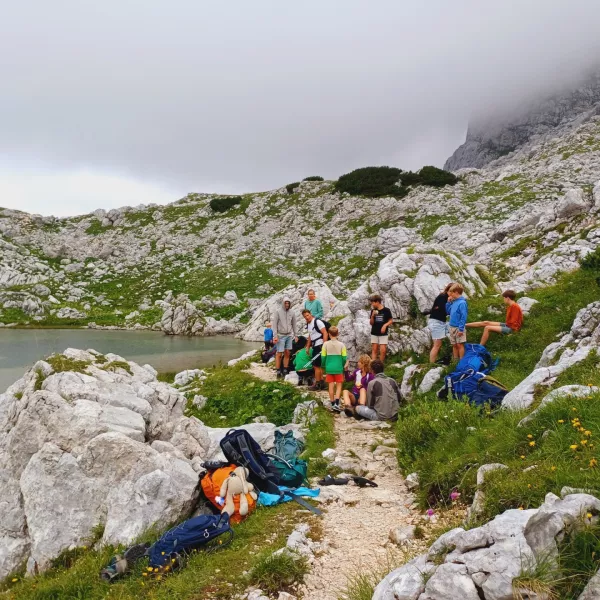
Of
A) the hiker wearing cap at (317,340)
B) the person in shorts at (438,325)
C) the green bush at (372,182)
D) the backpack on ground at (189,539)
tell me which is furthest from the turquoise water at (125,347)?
the green bush at (372,182)

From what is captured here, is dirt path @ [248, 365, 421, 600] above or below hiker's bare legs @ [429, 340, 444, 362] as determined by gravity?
below

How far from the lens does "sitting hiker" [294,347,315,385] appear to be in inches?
685

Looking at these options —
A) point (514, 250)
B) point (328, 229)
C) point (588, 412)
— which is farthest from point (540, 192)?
point (588, 412)

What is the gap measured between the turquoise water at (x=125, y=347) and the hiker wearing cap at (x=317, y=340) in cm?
1446

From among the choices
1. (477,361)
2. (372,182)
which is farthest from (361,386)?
(372,182)

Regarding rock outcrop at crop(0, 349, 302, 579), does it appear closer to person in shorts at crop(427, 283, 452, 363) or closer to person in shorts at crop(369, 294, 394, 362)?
person in shorts at crop(369, 294, 394, 362)

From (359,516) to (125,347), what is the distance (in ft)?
112

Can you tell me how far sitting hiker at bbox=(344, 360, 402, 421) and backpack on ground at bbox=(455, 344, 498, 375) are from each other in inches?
84.9

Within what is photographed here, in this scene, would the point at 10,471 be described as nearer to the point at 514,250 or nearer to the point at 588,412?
the point at 588,412

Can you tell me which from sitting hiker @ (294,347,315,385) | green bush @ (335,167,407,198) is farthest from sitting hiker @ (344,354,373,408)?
green bush @ (335,167,407,198)

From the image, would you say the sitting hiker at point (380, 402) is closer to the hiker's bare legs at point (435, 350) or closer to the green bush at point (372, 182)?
the hiker's bare legs at point (435, 350)

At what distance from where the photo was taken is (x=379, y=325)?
1580 centimetres

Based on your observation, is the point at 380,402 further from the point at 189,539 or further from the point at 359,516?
the point at 189,539

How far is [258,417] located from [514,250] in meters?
31.5
